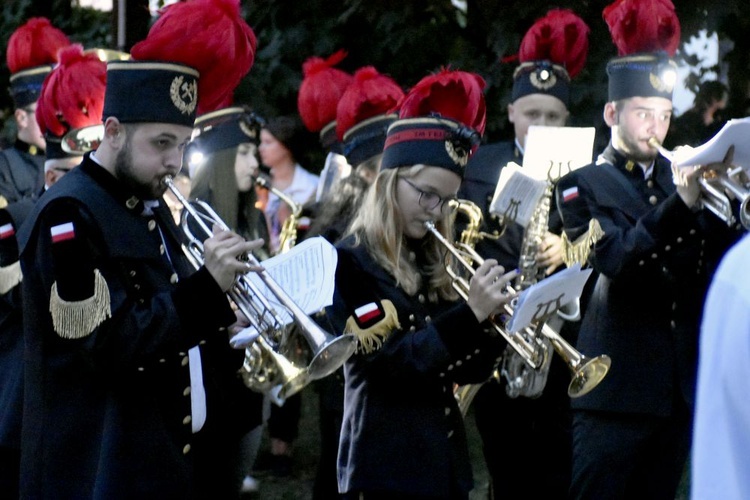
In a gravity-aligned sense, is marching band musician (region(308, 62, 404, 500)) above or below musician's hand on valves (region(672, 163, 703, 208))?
below

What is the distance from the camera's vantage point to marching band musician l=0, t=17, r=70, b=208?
7.33 m

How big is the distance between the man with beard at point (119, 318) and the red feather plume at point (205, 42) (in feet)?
0.42

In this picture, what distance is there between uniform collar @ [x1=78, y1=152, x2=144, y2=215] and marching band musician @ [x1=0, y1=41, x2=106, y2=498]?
909 mm

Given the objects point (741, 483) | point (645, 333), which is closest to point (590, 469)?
point (645, 333)

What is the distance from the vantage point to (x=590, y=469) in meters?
5.66

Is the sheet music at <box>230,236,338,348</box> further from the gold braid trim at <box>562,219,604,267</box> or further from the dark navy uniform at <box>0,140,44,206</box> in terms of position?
the dark navy uniform at <box>0,140,44,206</box>

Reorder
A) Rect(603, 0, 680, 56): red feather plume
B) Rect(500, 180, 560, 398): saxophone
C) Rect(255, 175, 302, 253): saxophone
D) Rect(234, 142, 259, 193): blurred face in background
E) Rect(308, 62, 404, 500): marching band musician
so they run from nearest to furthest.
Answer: Rect(500, 180, 560, 398): saxophone
Rect(308, 62, 404, 500): marching band musician
Rect(603, 0, 680, 56): red feather plume
Rect(234, 142, 259, 193): blurred face in background
Rect(255, 175, 302, 253): saxophone

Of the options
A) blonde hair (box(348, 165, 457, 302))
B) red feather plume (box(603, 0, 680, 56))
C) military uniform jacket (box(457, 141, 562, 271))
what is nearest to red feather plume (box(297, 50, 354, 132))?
military uniform jacket (box(457, 141, 562, 271))

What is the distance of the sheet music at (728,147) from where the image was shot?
4941mm

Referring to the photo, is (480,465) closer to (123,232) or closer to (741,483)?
(123,232)

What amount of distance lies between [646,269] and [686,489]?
8.43 ft

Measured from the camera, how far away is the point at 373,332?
4402 mm

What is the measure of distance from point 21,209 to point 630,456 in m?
2.62

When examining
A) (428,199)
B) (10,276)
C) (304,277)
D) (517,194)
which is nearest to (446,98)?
(428,199)
